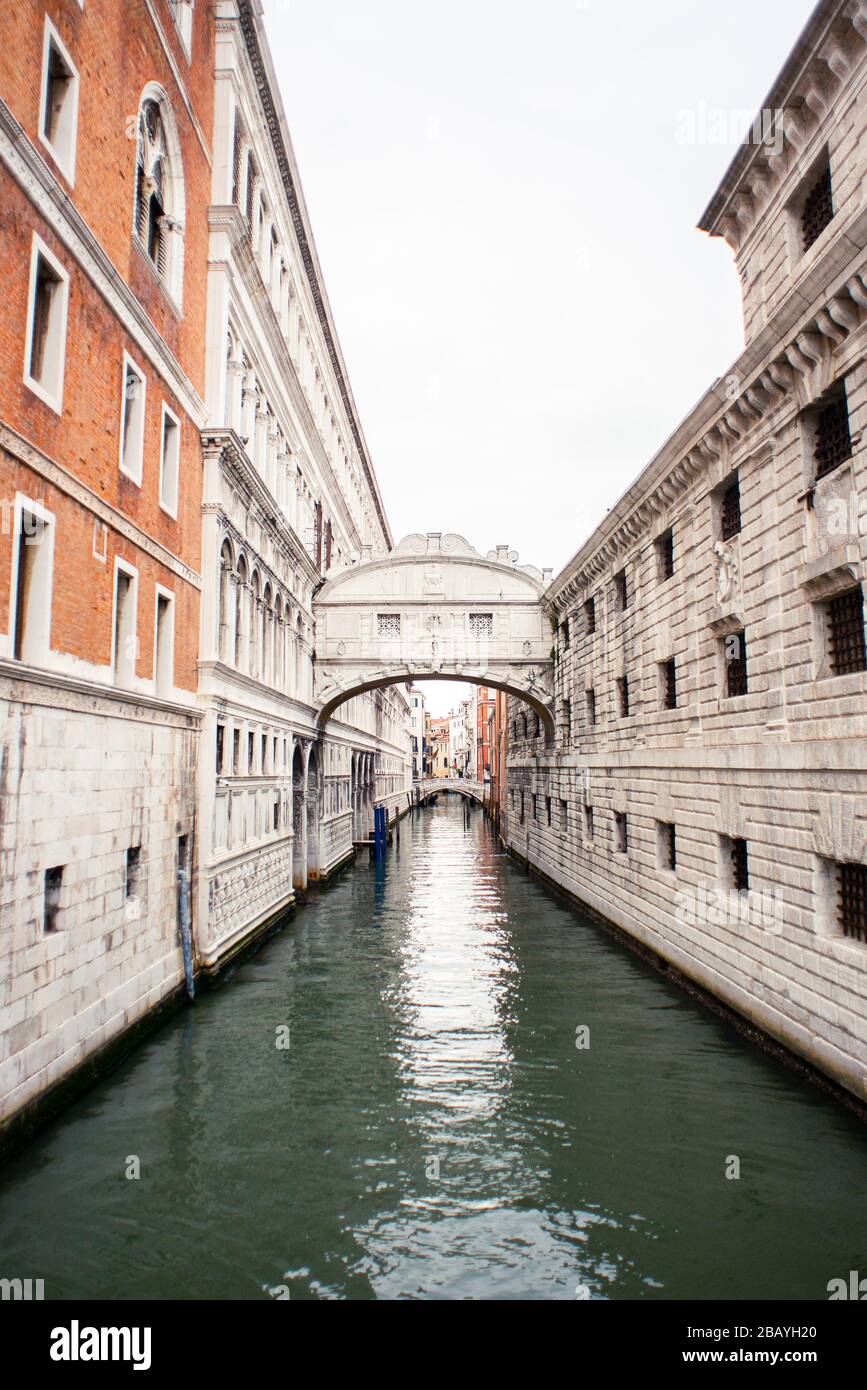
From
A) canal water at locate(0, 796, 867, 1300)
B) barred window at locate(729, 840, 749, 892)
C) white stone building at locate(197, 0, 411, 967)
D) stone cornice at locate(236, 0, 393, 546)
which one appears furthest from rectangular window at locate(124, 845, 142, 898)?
stone cornice at locate(236, 0, 393, 546)

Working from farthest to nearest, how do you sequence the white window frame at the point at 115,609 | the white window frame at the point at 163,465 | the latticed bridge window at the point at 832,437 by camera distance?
the white window frame at the point at 163,465, the white window frame at the point at 115,609, the latticed bridge window at the point at 832,437

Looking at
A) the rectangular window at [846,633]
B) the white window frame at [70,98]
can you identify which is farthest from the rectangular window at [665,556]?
the white window frame at [70,98]

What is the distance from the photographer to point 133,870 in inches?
440

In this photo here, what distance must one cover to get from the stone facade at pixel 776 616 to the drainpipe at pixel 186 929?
7.53 m

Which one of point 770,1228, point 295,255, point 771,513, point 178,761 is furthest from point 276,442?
point 770,1228

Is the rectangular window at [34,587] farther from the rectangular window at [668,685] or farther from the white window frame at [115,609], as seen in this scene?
the rectangular window at [668,685]

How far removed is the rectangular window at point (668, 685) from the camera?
15.6 meters

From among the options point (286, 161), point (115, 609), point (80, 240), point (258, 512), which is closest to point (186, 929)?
point (115, 609)

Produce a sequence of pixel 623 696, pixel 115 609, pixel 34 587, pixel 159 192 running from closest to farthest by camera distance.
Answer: pixel 34 587 → pixel 115 609 → pixel 159 192 → pixel 623 696

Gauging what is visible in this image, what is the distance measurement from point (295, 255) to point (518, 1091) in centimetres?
1982

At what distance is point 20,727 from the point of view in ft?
25.5

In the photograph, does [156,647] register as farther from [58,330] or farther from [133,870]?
[58,330]

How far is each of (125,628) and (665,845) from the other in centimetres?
977

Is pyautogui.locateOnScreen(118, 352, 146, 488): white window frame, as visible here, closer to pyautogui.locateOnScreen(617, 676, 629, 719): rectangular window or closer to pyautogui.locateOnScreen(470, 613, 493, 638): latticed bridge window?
pyautogui.locateOnScreen(617, 676, 629, 719): rectangular window
